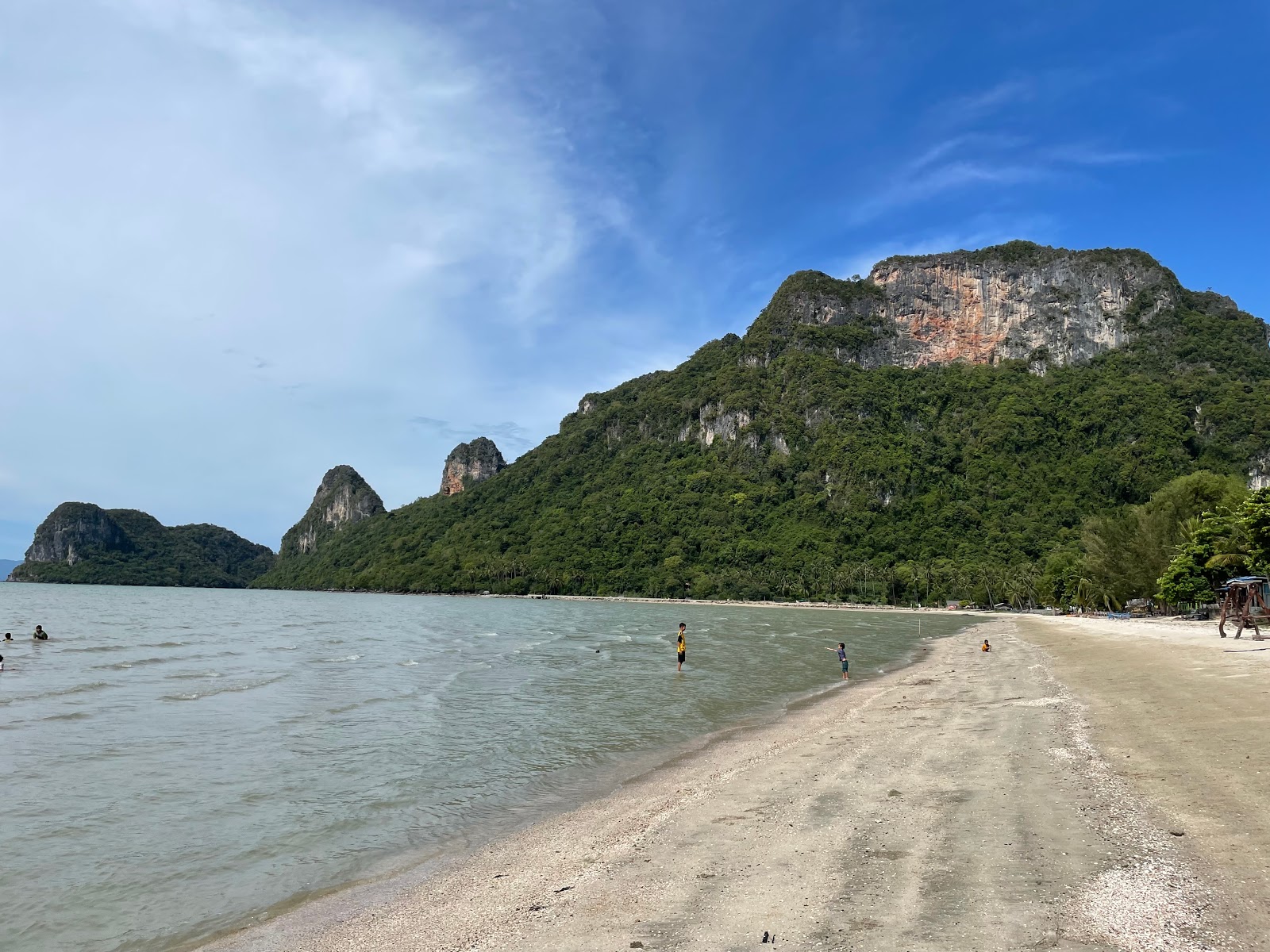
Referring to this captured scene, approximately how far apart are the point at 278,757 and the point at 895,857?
13.0 meters

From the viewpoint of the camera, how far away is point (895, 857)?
7.54 m

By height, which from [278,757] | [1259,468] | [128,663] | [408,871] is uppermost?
[1259,468]

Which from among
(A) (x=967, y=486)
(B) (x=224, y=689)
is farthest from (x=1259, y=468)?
(B) (x=224, y=689)

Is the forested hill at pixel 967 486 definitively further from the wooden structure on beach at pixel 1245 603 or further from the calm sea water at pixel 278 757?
the calm sea water at pixel 278 757

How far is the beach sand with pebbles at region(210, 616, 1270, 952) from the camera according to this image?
19.2 feet

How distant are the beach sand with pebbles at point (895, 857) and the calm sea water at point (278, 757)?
147 cm

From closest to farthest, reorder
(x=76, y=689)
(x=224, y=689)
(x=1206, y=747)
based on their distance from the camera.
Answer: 1. (x=1206, y=747)
2. (x=76, y=689)
3. (x=224, y=689)

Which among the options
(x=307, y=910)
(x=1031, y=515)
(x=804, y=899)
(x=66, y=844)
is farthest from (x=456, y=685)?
(x=1031, y=515)

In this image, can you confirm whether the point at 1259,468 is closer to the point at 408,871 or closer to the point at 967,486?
the point at 967,486

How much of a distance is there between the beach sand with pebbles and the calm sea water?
147 cm

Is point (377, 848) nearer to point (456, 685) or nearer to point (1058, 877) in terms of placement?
point (1058, 877)

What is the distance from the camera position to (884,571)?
150 m

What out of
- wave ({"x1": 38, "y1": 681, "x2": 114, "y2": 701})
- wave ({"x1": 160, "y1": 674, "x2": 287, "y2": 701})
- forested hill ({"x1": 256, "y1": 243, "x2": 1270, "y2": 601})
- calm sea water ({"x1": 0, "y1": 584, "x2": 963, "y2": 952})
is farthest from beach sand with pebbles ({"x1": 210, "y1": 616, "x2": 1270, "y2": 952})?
forested hill ({"x1": 256, "y1": 243, "x2": 1270, "y2": 601})

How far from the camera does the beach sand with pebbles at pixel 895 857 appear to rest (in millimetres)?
5855
